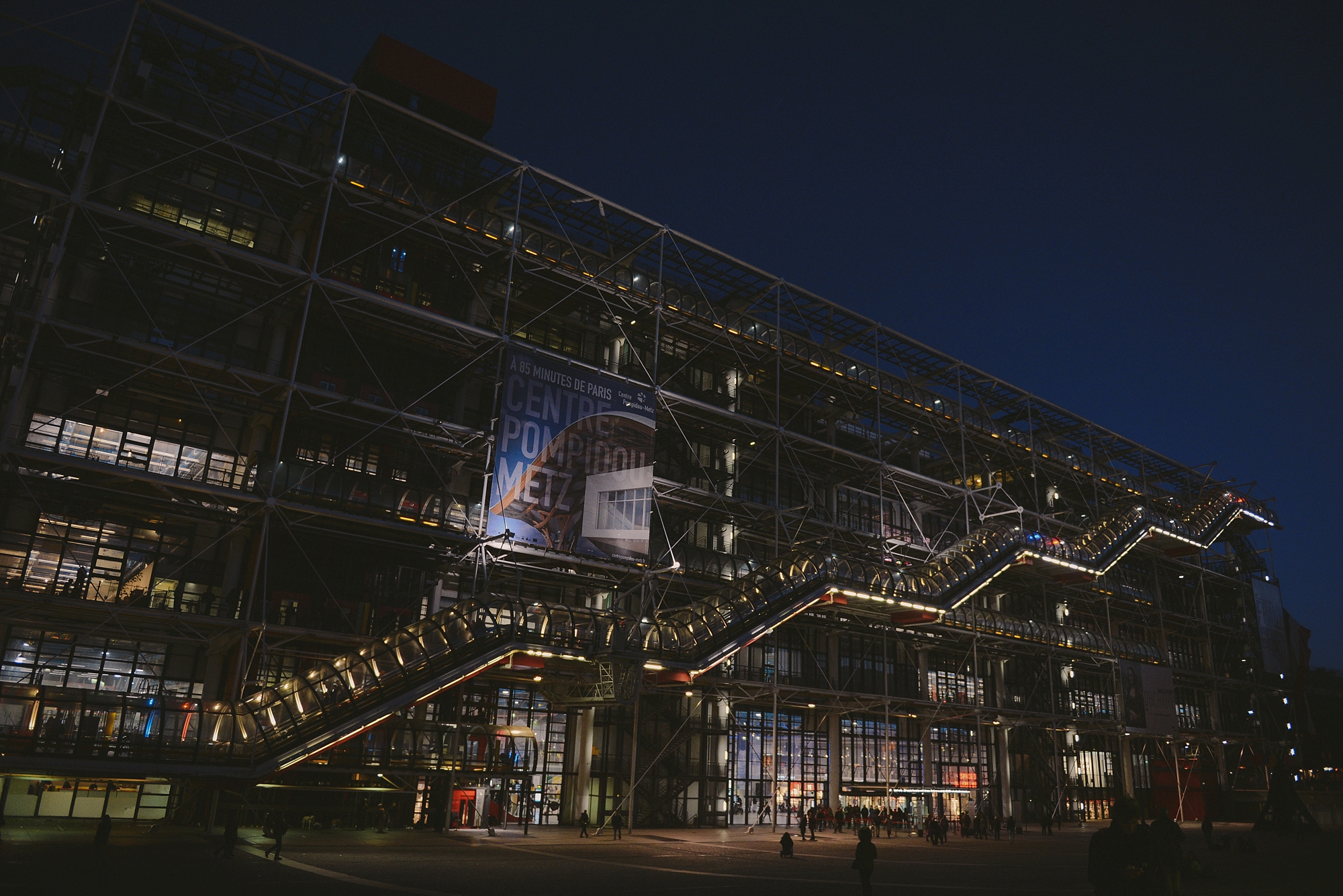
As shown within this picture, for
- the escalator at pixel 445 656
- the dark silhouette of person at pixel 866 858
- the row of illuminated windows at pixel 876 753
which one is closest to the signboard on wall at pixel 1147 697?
the row of illuminated windows at pixel 876 753

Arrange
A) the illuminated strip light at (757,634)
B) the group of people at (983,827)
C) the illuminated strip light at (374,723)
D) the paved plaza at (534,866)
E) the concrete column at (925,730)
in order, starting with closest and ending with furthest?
the paved plaza at (534,866) < the illuminated strip light at (374,723) < the illuminated strip light at (757,634) < the group of people at (983,827) < the concrete column at (925,730)

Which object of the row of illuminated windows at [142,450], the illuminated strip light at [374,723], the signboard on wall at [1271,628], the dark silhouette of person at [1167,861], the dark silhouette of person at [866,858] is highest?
the signboard on wall at [1271,628]

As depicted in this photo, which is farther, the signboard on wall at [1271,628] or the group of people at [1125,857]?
the signboard on wall at [1271,628]

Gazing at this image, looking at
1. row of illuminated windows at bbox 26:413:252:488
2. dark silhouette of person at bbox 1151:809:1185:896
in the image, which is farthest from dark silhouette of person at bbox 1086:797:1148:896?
row of illuminated windows at bbox 26:413:252:488

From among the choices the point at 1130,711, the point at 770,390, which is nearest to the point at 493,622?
the point at 770,390

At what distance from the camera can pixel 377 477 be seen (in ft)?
72.1

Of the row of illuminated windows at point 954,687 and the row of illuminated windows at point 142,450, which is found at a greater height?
the row of illuminated windows at point 142,450

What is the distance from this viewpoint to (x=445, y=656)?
17.8 metres

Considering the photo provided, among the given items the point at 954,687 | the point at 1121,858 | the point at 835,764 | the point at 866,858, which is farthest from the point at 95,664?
the point at 954,687

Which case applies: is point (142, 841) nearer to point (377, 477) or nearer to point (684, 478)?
point (377, 477)

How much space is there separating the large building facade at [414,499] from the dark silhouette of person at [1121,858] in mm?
13702

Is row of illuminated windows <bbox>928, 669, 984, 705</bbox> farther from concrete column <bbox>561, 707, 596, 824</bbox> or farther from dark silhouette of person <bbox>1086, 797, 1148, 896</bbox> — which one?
dark silhouette of person <bbox>1086, 797, 1148, 896</bbox>

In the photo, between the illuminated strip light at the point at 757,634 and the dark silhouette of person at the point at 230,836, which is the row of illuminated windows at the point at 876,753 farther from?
the dark silhouette of person at the point at 230,836

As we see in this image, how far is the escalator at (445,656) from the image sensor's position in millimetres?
15500
